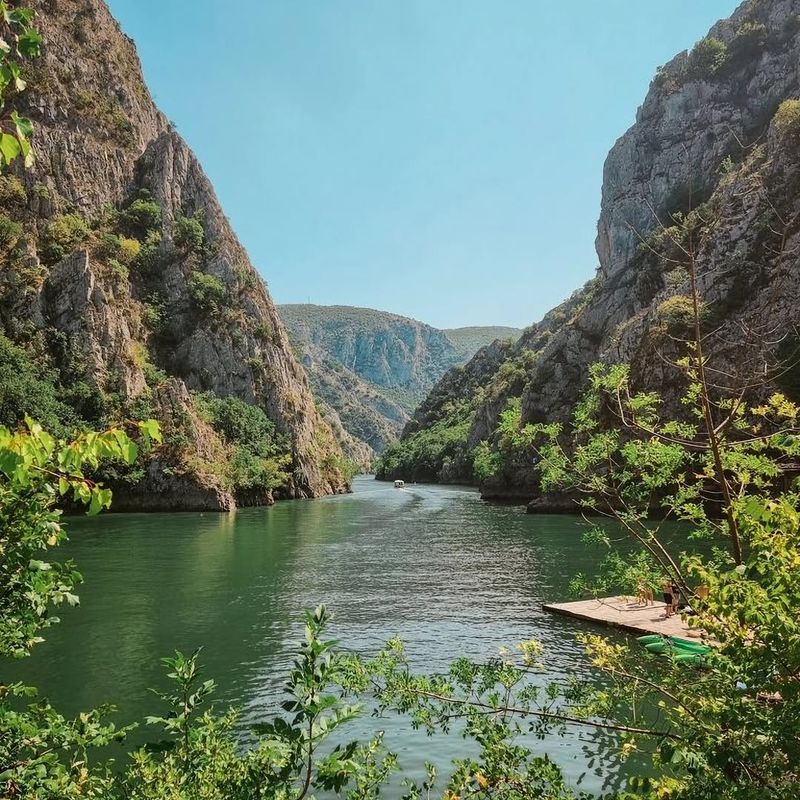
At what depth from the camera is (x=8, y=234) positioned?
76688 mm

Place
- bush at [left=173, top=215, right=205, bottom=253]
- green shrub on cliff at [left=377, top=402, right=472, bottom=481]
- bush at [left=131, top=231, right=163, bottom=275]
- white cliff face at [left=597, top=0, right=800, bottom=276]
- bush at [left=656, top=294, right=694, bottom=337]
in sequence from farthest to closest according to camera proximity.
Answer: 1. green shrub on cliff at [left=377, top=402, right=472, bottom=481]
2. bush at [left=173, top=215, right=205, bottom=253]
3. bush at [left=131, top=231, right=163, bottom=275]
4. white cliff face at [left=597, top=0, right=800, bottom=276]
5. bush at [left=656, top=294, right=694, bottom=337]

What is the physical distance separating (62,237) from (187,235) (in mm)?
22641

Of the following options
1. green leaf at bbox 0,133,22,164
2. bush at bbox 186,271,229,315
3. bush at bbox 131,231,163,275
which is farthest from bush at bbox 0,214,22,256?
green leaf at bbox 0,133,22,164

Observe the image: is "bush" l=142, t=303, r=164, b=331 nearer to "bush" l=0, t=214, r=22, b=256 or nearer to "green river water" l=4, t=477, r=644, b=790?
"bush" l=0, t=214, r=22, b=256

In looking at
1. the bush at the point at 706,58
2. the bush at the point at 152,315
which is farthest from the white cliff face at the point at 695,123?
the bush at the point at 152,315

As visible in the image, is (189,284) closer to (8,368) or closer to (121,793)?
(8,368)

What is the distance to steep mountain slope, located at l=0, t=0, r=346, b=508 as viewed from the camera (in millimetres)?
75188

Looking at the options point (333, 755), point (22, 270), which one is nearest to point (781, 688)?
point (333, 755)

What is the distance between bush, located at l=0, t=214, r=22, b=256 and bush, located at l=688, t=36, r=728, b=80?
3899 inches

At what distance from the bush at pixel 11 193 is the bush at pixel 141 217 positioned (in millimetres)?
16079

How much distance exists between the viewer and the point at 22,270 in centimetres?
7619

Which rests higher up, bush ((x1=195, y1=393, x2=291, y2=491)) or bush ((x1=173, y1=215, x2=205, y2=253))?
bush ((x1=173, y1=215, x2=205, y2=253))

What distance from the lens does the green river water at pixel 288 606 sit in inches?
627

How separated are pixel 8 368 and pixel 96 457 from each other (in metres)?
76.4
